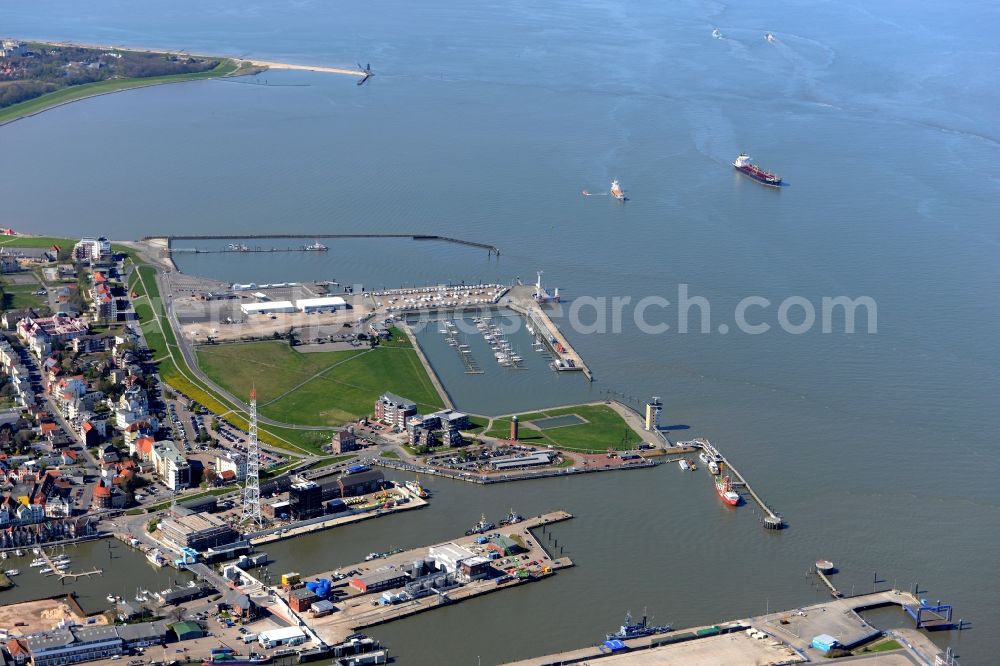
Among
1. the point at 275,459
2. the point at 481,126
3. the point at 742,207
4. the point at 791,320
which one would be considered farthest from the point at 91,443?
the point at 481,126

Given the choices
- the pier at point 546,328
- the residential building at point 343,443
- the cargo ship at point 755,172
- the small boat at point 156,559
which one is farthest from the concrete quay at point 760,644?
the cargo ship at point 755,172

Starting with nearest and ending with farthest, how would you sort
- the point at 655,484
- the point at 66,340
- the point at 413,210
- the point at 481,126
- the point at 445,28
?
the point at 655,484, the point at 66,340, the point at 413,210, the point at 481,126, the point at 445,28

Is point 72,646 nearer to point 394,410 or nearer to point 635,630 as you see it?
point 635,630

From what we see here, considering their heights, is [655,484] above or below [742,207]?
below

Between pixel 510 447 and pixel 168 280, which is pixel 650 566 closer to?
Result: pixel 510 447

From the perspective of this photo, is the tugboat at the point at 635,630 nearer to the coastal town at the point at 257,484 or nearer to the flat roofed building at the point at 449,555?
the coastal town at the point at 257,484

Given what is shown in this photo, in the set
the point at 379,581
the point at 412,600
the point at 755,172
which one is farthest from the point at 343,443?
the point at 755,172

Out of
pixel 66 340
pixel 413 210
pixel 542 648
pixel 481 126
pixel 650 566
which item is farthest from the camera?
pixel 481 126
